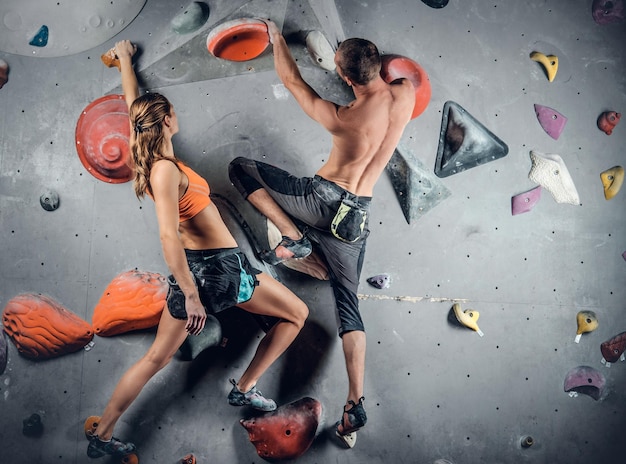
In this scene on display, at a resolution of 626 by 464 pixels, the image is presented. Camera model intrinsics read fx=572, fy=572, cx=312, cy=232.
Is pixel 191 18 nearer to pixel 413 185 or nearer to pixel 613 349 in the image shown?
pixel 413 185

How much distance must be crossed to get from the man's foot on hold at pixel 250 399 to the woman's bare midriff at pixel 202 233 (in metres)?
0.63

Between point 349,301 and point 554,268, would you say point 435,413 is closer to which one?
point 349,301

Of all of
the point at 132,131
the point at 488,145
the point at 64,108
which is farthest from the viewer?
the point at 488,145

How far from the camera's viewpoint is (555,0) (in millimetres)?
2828

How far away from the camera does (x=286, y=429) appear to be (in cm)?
252

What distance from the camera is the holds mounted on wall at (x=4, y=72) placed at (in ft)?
8.25

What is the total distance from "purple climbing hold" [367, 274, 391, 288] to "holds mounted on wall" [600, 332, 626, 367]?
3.73 feet

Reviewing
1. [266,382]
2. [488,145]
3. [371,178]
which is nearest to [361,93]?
[371,178]

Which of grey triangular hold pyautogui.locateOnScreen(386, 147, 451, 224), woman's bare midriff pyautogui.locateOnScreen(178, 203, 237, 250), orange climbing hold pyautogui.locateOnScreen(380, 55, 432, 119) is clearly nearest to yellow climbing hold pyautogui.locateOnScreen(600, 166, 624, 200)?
grey triangular hold pyautogui.locateOnScreen(386, 147, 451, 224)

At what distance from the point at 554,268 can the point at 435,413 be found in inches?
35.5

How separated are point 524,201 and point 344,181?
0.91 m

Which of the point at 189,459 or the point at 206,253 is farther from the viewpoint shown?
the point at 189,459

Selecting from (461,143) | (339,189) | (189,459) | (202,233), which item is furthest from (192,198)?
(461,143)

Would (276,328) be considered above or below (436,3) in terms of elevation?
below
